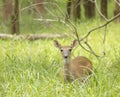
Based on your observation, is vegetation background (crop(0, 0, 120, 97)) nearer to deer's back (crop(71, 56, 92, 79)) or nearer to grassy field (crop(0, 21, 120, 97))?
grassy field (crop(0, 21, 120, 97))

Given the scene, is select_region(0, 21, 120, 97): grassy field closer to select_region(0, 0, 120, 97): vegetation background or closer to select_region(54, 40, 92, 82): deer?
select_region(0, 0, 120, 97): vegetation background

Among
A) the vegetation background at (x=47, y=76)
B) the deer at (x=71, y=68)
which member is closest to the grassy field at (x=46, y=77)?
the vegetation background at (x=47, y=76)

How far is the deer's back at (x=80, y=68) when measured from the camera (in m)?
8.27

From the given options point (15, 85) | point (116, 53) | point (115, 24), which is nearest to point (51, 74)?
point (15, 85)

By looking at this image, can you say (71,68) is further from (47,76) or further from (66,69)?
(47,76)

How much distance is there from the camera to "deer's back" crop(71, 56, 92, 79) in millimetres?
8273

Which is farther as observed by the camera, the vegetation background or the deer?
the deer

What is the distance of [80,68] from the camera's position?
846 cm

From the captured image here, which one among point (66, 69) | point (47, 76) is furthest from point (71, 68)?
point (47, 76)

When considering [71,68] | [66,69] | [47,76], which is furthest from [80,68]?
[47,76]

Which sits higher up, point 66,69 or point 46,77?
point 66,69

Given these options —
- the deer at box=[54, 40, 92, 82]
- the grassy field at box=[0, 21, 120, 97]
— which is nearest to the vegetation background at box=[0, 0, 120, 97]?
the grassy field at box=[0, 21, 120, 97]

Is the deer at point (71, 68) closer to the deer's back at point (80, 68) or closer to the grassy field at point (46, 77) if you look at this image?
the deer's back at point (80, 68)

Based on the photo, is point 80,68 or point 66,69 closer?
point 66,69
